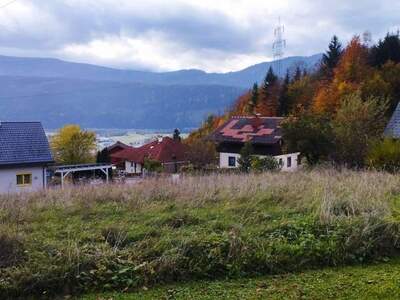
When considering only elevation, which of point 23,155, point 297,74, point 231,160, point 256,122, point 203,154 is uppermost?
point 297,74

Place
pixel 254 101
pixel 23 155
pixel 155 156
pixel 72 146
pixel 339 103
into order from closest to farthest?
pixel 23 155
pixel 339 103
pixel 155 156
pixel 72 146
pixel 254 101

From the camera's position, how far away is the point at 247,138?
4759cm

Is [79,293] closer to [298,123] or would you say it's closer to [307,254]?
[307,254]

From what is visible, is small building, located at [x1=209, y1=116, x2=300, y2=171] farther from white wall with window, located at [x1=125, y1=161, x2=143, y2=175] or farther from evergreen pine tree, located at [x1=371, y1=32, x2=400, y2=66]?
evergreen pine tree, located at [x1=371, y1=32, x2=400, y2=66]

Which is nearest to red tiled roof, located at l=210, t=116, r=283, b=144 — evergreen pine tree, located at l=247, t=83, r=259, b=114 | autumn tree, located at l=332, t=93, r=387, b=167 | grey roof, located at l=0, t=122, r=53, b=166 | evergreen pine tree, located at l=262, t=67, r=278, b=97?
evergreen pine tree, located at l=247, t=83, r=259, b=114

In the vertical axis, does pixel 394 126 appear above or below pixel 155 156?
above

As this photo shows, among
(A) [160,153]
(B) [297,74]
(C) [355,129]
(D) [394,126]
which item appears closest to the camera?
(C) [355,129]

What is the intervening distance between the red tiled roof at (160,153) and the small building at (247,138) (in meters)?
4.25

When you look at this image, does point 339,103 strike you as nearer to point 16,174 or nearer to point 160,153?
point 160,153

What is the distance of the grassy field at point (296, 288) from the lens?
13.0ft

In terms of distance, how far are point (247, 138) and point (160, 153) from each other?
10508 mm

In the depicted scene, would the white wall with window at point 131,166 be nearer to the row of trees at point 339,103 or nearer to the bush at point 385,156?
the row of trees at point 339,103

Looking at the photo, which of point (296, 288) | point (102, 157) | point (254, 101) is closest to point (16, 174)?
point (102, 157)

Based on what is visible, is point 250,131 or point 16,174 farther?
point 250,131
